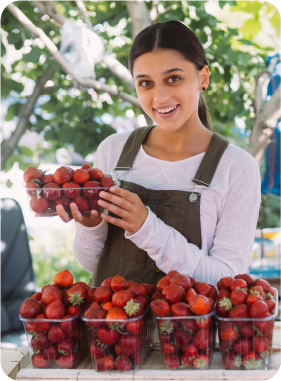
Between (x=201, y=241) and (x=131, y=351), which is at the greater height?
(x=201, y=241)

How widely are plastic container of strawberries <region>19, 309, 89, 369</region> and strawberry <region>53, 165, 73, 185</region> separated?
16.7 inches

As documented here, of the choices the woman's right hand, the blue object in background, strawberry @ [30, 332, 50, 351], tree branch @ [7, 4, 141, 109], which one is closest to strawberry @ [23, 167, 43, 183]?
the woman's right hand

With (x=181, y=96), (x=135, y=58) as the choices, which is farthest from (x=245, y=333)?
(x=135, y=58)

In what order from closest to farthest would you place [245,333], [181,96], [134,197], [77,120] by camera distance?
[245,333] → [134,197] → [181,96] → [77,120]

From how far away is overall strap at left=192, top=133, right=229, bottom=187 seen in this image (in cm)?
135

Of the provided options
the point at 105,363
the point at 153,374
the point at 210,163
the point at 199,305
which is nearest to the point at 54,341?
the point at 105,363

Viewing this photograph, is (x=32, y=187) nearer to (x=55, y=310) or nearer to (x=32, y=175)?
(x=32, y=175)

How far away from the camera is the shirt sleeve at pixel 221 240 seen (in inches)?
46.2

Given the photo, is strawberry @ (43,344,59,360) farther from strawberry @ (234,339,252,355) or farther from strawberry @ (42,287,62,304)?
strawberry @ (234,339,252,355)

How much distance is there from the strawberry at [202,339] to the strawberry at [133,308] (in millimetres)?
133

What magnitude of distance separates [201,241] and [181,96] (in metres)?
0.48

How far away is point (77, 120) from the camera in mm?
2775

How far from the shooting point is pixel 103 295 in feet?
3.10

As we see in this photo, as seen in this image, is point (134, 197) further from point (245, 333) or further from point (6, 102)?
point (6, 102)
